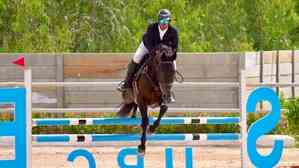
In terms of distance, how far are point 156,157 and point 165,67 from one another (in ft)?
15.8

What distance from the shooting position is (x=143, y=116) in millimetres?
11266

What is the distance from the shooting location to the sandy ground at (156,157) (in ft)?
46.3

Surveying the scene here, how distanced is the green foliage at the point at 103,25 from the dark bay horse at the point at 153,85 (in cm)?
1433

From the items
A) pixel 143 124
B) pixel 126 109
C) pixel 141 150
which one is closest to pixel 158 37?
pixel 143 124

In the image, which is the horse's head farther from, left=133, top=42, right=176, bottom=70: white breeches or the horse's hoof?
the horse's hoof

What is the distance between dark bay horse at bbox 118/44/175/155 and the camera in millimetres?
10945

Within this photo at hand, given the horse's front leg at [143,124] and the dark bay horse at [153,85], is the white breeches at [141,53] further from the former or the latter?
the horse's front leg at [143,124]

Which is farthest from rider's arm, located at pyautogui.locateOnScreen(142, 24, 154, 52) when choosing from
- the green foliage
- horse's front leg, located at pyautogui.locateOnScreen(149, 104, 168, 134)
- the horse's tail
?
the green foliage

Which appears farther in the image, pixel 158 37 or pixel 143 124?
pixel 143 124

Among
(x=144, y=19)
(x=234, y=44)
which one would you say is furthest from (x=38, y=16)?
(x=234, y=44)

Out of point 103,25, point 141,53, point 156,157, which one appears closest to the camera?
point 141,53

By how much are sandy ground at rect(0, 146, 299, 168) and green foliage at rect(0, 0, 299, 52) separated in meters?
8.62

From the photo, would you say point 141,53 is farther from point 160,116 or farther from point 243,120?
point 243,120

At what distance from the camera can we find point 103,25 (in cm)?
2702
